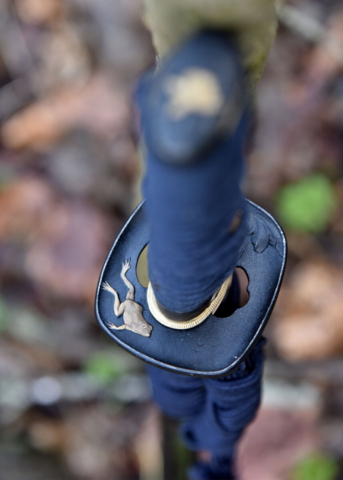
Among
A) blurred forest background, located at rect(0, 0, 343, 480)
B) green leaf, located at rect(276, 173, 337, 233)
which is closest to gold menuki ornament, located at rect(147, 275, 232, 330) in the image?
blurred forest background, located at rect(0, 0, 343, 480)

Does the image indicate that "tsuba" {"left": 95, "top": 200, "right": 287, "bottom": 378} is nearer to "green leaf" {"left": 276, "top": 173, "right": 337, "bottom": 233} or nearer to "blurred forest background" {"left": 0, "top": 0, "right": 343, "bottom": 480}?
"blurred forest background" {"left": 0, "top": 0, "right": 343, "bottom": 480}

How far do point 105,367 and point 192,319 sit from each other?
1089 millimetres

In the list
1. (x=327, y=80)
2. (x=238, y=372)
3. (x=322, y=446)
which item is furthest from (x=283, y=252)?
(x=327, y=80)

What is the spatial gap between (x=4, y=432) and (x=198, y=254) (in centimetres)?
146

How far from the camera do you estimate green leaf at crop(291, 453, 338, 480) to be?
4.48ft

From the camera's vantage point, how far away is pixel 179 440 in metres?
0.96

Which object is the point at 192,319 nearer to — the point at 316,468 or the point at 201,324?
the point at 201,324

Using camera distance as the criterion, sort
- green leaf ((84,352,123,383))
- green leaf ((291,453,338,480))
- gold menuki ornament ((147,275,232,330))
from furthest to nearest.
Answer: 1. green leaf ((84,352,123,383))
2. green leaf ((291,453,338,480))
3. gold menuki ornament ((147,275,232,330))

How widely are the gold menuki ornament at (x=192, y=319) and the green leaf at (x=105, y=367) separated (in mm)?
1048

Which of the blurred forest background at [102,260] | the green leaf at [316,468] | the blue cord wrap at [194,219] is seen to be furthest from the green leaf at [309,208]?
the blue cord wrap at [194,219]

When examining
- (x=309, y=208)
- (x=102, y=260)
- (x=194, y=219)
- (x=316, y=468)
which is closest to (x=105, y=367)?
(x=102, y=260)


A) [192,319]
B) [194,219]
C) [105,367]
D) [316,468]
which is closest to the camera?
[194,219]

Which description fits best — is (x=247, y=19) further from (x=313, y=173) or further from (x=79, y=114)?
(x=79, y=114)

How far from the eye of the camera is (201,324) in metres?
0.54
